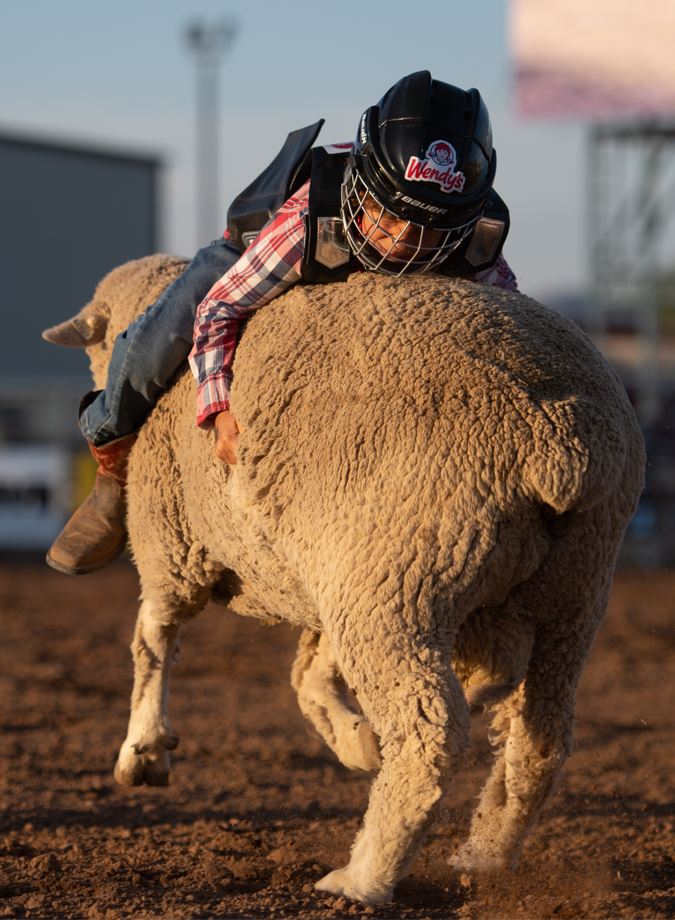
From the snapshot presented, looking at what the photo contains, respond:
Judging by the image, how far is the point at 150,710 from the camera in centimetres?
467

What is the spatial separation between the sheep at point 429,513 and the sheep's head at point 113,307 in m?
1.02

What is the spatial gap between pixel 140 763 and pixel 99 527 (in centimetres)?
86

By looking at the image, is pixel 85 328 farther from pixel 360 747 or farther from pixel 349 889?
pixel 349 889

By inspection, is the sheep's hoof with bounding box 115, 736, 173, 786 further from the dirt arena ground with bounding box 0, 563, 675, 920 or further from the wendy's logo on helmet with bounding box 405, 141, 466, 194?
the wendy's logo on helmet with bounding box 405, 141, 466, 194

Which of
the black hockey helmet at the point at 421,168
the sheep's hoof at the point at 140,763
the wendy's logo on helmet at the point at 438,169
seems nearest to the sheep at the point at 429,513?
the black hockey helmet at the point at 421,168

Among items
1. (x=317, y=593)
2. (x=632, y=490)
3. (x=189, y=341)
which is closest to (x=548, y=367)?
(x=632, y=490)

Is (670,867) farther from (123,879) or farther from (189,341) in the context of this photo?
(189,341)

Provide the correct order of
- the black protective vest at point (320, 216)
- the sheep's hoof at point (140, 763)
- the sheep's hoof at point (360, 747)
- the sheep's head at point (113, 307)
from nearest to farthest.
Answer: the black protective vest at point (320, 216) → the sheep's hoof at point (360, 747) → the sheep's hoof at point (140, 763) → the sheep's head at point (113, 307)

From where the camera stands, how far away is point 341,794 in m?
5.21

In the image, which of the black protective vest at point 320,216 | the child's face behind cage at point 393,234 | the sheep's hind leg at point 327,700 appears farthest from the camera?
the sheep's hind leg at point 327,700

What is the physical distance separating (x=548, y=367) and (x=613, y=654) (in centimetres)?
606

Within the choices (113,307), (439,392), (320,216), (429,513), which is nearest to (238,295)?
(320,216)

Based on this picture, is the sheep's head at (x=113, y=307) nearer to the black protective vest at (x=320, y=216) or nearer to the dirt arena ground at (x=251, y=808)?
the black protective vest at (x=320, y=216)

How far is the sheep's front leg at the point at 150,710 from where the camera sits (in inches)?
182
